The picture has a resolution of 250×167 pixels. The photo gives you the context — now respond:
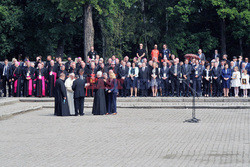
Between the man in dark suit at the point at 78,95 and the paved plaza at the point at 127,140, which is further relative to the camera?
the man in dark suit at the point at 78,95

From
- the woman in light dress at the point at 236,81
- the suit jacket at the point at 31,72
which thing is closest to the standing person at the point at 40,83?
the suit jacket at the point at 31,72

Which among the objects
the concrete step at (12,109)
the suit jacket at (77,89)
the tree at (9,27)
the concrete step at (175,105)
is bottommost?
the concrete step at (12,109)

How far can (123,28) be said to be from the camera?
4841cm

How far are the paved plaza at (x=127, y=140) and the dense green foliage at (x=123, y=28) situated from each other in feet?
78.5

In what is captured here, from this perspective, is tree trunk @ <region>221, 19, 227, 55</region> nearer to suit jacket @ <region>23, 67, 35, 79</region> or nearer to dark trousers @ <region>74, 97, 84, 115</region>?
suit jacket @ <region>23, 67, 35, 79</region>

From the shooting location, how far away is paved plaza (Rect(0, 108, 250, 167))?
35.0ft

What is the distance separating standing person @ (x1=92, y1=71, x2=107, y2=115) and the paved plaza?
0.84 m

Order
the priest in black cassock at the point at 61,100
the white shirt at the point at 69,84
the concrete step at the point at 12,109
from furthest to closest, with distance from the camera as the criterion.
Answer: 1. the white shirt at the point at 69,84
2. the priest in black cassock at the point at 61,100
3. the concrete step at the point at 12,109

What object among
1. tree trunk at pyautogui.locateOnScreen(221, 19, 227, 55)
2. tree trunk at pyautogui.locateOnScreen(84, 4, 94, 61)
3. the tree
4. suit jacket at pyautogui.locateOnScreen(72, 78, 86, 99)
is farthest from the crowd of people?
tree trunk at pyautogui.locateOnScreen(221, 19, 227, 55)

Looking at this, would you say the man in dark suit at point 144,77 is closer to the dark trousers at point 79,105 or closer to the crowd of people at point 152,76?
the crowd of people at point 152,76

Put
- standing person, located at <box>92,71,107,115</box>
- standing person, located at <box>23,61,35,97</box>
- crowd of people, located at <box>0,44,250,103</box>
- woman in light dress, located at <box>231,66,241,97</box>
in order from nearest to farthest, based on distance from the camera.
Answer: standing person, located at <box>92,71,107,115</box>, woman in light dress, located at <box>231,66,241,97</box>, crowd of people, located at <box>0,44,250,103</box>, standing person, located at <box>23,61,35,97</box>

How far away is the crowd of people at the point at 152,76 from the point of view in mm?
27484

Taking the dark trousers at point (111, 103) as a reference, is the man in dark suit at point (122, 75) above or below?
above

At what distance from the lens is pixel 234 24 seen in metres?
44.0
